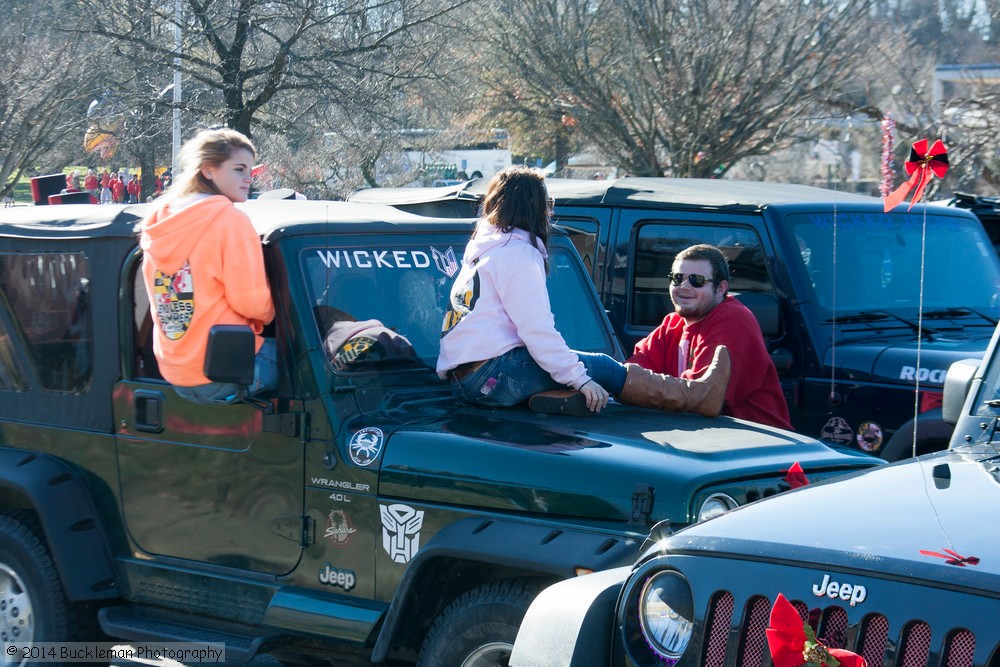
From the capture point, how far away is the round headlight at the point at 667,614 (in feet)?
8.67

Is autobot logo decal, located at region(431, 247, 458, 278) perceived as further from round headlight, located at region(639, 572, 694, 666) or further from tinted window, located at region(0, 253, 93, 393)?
round headlight, located at region(639, 572, 694, 666)

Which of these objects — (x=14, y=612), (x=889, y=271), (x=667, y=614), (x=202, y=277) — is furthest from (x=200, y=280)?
(x=889, y=271)

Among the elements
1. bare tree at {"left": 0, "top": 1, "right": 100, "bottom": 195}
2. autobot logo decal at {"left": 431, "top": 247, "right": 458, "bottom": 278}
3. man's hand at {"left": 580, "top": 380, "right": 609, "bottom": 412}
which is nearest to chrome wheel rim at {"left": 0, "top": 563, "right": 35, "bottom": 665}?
autobot logo decal at {"left": 431, "top": 247, "right": 458, "bottom": 278}

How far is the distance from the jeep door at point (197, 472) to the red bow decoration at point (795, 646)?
7.09 ft

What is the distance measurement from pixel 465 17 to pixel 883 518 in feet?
51.9

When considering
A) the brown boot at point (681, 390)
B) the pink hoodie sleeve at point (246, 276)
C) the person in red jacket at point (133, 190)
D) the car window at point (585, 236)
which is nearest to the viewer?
the pink hoodie sleeve at point (246, 276)

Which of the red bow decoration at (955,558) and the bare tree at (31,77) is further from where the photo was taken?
the bare tree at (31,77)

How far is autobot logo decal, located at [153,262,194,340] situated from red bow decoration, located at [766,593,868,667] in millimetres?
2567

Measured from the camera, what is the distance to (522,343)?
436 centimetres

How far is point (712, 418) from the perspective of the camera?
14.4 ft

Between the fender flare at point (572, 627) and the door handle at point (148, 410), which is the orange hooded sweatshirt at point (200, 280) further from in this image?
the fender flare at point (572, 627)

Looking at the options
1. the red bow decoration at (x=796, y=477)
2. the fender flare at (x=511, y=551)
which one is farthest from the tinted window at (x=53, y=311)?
the red bow decoration at (x=796, y=477)

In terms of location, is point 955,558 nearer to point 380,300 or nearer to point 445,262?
point 380,300

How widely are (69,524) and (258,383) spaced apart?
999 mm
